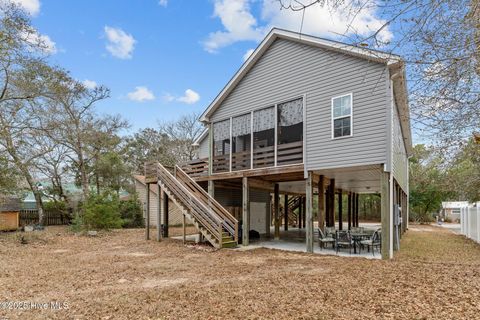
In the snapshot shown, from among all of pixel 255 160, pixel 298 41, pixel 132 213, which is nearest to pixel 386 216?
pixel 255 160

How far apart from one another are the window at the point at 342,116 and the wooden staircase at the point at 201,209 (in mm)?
5109

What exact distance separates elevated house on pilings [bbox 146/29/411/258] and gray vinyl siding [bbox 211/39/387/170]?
30 mm

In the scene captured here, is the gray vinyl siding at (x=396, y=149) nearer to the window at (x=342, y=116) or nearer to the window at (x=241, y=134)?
the window at (x=342, y=116)

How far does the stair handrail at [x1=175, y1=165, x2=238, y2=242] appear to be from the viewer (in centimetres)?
1238

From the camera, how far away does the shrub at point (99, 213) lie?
18406 millimetres

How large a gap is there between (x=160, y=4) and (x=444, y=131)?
445 inches

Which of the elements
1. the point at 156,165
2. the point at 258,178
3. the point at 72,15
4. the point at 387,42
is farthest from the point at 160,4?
the point at 387,42

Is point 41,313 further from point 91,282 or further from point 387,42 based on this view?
point 387,42

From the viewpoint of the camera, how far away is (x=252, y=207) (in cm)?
1697

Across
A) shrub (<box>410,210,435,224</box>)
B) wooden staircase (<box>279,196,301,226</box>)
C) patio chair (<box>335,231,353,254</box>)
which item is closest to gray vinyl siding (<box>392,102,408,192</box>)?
patio chair (<box>335,231,353,254</box>)

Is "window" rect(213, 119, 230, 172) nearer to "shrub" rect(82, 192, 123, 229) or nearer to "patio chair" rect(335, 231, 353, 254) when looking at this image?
"patio chair" rect(335, 231, 353, 254)

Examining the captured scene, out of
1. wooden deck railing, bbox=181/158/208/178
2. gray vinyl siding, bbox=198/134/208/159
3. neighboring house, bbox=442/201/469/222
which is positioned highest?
gray vinyl siding, bbox=198/134/208/159

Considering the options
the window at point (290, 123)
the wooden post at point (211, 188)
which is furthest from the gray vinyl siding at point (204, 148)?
the window at point (290, 123)

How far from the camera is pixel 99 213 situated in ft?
61.1
